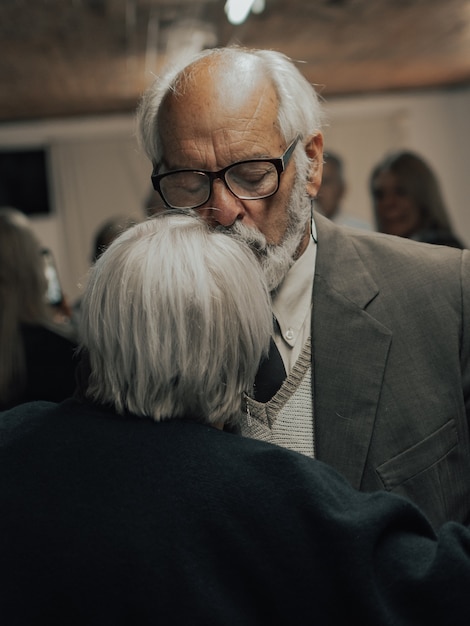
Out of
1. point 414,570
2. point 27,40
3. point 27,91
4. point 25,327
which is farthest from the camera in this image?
point 27,91

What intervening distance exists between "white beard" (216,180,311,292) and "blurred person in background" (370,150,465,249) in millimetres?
1779

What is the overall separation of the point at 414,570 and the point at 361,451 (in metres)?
0.33

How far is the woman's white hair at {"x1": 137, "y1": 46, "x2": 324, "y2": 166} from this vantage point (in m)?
1.44

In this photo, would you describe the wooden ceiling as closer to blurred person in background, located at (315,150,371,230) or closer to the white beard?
blurred person in background, located at (315,150,371,230)

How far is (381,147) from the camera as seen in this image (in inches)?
396

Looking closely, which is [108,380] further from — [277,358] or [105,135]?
[105,135]

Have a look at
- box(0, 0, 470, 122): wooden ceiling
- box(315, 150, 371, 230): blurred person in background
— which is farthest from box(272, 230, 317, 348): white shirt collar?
box(0, 0, 470, 122): wooden ceiling

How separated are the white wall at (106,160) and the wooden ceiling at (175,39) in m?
0.67

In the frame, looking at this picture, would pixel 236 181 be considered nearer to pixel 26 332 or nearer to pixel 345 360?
pixel 345 360

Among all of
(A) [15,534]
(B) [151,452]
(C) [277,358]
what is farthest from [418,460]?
(A) [15,534]

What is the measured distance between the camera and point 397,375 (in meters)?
1.34

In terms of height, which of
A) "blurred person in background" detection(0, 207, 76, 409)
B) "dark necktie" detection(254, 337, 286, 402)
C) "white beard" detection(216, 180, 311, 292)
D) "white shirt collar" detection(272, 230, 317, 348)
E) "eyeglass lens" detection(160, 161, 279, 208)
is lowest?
"blurred person in background" detection(0, 207, 76, 409)

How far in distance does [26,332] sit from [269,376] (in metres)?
1.62

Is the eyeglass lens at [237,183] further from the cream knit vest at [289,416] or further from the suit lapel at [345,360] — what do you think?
the cream knit vest at [289,416]
